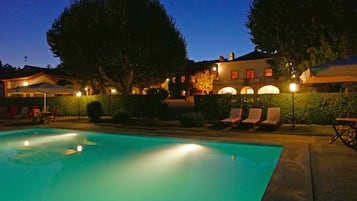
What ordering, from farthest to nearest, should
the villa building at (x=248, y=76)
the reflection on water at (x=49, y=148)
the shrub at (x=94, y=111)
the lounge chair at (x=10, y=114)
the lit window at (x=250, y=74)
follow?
the lit window at (x=250, y=74), the villa building at (x=248, y=76), the lounge chair at (x=10, y=114), the shrub at (x=94, y=111), the reflection on water at (x=49, y=148)

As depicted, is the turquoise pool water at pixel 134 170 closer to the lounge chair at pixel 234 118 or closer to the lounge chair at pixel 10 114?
the lounge chair at pixel 234 118

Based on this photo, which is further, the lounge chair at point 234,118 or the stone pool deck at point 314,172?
the lounge chair at point 234,118

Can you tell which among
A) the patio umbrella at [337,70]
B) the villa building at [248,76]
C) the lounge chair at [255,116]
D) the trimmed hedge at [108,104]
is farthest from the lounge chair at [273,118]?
the villa building at [248,76]

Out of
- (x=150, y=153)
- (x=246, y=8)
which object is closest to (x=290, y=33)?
(x=246, y=8)

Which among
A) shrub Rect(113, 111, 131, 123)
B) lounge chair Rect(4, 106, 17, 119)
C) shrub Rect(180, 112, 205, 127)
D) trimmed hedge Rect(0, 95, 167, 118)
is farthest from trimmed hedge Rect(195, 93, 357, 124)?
lounge chair Rect(4, 106, 17, 119)

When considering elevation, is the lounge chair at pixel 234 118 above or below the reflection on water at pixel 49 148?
above

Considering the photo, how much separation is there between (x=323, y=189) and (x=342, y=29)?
13.9 metres

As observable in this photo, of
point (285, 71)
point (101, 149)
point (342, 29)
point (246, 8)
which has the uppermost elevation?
point (246, 8)

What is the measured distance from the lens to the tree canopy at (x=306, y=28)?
50.3 feet

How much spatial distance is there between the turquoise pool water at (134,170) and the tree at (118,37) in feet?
31.4

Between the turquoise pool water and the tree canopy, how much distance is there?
9.48 m

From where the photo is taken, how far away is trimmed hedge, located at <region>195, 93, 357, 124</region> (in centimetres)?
1438

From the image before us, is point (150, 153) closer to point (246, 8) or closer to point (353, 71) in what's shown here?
point (353, 71)

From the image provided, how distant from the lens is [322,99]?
14.8m
